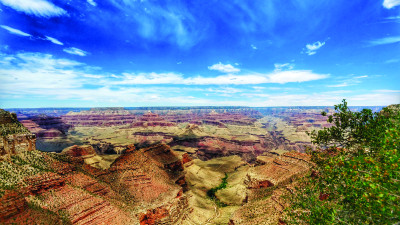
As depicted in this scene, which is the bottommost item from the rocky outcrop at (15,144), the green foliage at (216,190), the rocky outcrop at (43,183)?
the green foliage at (216,190)

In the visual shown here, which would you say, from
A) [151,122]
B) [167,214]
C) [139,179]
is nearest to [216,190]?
[167,214]

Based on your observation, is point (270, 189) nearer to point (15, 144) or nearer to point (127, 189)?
point (127, 189)

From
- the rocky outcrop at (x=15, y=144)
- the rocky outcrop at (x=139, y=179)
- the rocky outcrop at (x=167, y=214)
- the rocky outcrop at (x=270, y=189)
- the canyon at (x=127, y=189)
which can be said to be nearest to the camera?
the canyon at (x=127, y=189)

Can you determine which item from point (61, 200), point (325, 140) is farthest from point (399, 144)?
point (61, 200)

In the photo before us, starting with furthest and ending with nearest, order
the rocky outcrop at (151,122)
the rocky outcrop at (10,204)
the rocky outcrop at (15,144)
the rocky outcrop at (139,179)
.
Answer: the rocky outcrop at (151,122) < the rocky outcrop at (139,179) < the rocky outcrop at (15,144) < the rocky outcrop at (10,204)

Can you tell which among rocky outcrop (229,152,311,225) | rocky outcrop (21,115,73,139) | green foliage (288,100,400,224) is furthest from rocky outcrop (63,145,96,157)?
green foliage (288,100,400,224)

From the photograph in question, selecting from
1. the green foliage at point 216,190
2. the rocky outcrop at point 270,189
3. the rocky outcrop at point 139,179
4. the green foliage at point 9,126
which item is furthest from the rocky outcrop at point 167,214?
the green foliage at point 9,126

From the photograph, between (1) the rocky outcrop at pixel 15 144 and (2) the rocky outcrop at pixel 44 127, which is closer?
(1) the rocky outcrop at pixel 15 144

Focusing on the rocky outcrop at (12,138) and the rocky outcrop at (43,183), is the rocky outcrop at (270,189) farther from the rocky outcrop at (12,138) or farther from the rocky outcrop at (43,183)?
the rocky outcrop at (12,138)

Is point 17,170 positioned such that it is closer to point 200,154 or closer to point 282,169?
point 282,169

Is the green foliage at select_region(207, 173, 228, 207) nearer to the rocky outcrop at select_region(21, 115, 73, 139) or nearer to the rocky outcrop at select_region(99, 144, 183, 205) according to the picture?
the rocky outcrop at select_region(99, 144, 183, 205)

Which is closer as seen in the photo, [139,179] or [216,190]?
[139,179]
